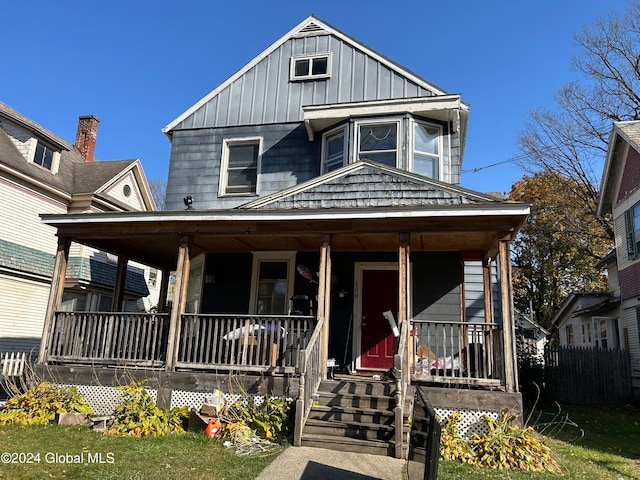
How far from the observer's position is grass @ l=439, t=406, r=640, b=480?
216 inches

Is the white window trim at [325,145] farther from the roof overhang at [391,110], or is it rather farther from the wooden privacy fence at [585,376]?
the wooden privacy fence at [585,376]

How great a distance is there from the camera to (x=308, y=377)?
6.62 metres

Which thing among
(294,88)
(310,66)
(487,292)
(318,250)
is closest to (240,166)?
(294,88)

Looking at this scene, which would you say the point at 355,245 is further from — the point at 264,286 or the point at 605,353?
the point at 605,353

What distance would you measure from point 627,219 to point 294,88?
11101 mm

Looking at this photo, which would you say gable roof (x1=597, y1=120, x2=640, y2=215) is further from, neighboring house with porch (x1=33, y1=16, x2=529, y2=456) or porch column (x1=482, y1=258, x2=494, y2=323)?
porch column (x1=482, y1=258, x2=494, y2=323)

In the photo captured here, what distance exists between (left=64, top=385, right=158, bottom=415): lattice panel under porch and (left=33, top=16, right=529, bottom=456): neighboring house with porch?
0.91ft

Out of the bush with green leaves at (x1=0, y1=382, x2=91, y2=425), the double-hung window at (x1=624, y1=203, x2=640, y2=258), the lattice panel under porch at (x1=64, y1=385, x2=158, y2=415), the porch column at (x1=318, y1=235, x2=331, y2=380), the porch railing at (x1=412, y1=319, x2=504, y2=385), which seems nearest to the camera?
the porch railing at (x1=412, y1=319, x2=504, y2=385)

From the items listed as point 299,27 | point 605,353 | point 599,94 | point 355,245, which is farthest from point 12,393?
point 599,94

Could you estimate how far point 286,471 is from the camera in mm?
5180

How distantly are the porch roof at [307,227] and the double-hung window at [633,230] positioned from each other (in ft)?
25.4

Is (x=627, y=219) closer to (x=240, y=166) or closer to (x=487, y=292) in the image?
(x=487, y=292)

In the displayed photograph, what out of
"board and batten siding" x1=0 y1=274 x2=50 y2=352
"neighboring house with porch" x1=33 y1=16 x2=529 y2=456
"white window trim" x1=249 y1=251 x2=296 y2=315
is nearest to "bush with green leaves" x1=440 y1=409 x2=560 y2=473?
"neighboring house with porch" x1=33 y1=16 x2=529 y2=456

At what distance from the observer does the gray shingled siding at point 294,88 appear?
11.5m
